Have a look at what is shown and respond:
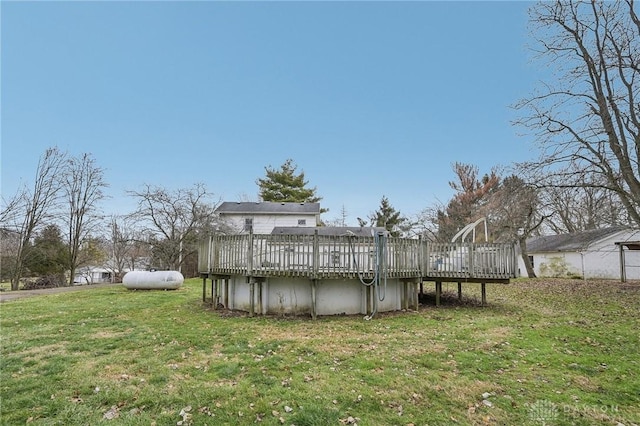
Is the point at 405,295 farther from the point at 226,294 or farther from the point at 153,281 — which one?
the point at 153,281

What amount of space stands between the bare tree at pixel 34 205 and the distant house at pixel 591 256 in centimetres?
3394

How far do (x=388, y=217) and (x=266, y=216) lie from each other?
18.6m

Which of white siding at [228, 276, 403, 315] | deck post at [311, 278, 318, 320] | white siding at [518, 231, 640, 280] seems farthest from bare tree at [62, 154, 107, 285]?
white siding at [518, 231, 640, 280]

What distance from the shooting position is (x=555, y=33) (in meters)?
13.8

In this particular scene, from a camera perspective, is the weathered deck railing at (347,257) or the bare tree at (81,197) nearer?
the weathered deck railing at (347,257)

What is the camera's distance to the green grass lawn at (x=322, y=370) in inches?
139

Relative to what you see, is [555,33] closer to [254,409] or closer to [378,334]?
[378,334]

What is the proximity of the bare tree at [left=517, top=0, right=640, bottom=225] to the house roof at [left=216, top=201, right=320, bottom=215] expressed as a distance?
52.8ft

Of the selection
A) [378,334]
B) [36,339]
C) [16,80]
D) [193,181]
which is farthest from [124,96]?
[378,334]

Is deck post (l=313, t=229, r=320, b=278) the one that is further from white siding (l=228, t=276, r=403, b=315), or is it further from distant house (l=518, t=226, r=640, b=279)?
distant house (l=518, t=226, r=640, b=279)

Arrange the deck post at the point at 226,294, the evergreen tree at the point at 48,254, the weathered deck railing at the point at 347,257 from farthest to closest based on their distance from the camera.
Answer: the evergreen tree at the point at 48,254
the deck post at the point at 226,294
the weathered deck railing at the point at 347,257

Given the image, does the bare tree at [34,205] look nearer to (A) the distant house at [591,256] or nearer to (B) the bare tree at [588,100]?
(B) the bare tree at [588,100]

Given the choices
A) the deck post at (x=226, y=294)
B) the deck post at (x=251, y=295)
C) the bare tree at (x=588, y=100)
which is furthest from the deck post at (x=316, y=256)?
the bare tree at (x=588, y=100)

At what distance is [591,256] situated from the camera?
21375mm
